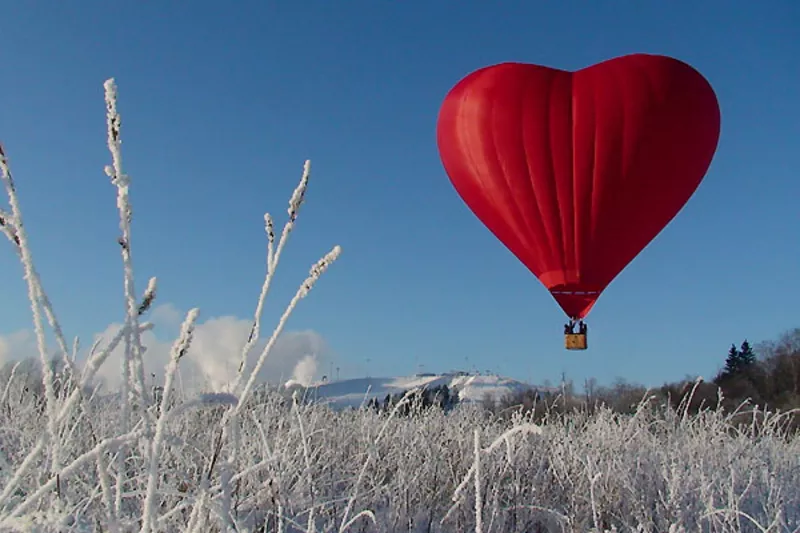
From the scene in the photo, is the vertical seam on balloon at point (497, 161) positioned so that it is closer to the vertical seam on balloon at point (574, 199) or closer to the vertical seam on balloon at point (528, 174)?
the vertical seam on balloon at point (528, 174)

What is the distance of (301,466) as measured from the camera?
9.70 feet

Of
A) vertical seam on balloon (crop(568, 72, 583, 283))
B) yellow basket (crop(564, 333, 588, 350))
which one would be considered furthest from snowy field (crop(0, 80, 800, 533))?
yellow basket (crop(564, 333, 588, 350))

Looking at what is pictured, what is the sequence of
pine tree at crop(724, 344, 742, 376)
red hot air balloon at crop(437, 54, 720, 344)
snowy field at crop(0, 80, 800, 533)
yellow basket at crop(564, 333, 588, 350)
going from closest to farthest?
snowy field at crop(0, 80, 800, 533)
red hot air balloon at crop(437, 54, 720, 344)
yellow basket at crop(564, 333, 588, 350)
pine tree at crop(724, 344, 742, 376)

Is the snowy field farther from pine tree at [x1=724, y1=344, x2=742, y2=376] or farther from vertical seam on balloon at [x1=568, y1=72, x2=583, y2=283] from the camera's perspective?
pine tree at [x1=724, y1=344, x2=742, y2=376]

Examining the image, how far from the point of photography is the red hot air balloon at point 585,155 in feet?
29.6

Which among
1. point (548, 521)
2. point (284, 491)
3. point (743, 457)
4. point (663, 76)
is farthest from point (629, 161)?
point (284, 491)

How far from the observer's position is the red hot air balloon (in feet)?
29.6

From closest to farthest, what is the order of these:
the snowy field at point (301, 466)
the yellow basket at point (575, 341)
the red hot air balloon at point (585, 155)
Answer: the snowy field at point (301, 466)
the red hot air balloon at point (585, 155)
the yellow basket at point (575, 341)

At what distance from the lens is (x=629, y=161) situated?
8938 millimetres

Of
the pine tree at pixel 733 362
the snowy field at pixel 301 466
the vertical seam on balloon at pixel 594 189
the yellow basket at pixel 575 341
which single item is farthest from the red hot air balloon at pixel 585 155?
the pine tree at pixel 733 362

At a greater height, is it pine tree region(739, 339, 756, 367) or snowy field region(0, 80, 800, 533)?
pine tree region(739, 339, 756, 367)

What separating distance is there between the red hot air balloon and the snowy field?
161 inches

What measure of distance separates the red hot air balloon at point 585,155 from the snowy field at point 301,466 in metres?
4.09

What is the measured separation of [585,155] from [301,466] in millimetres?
7175
